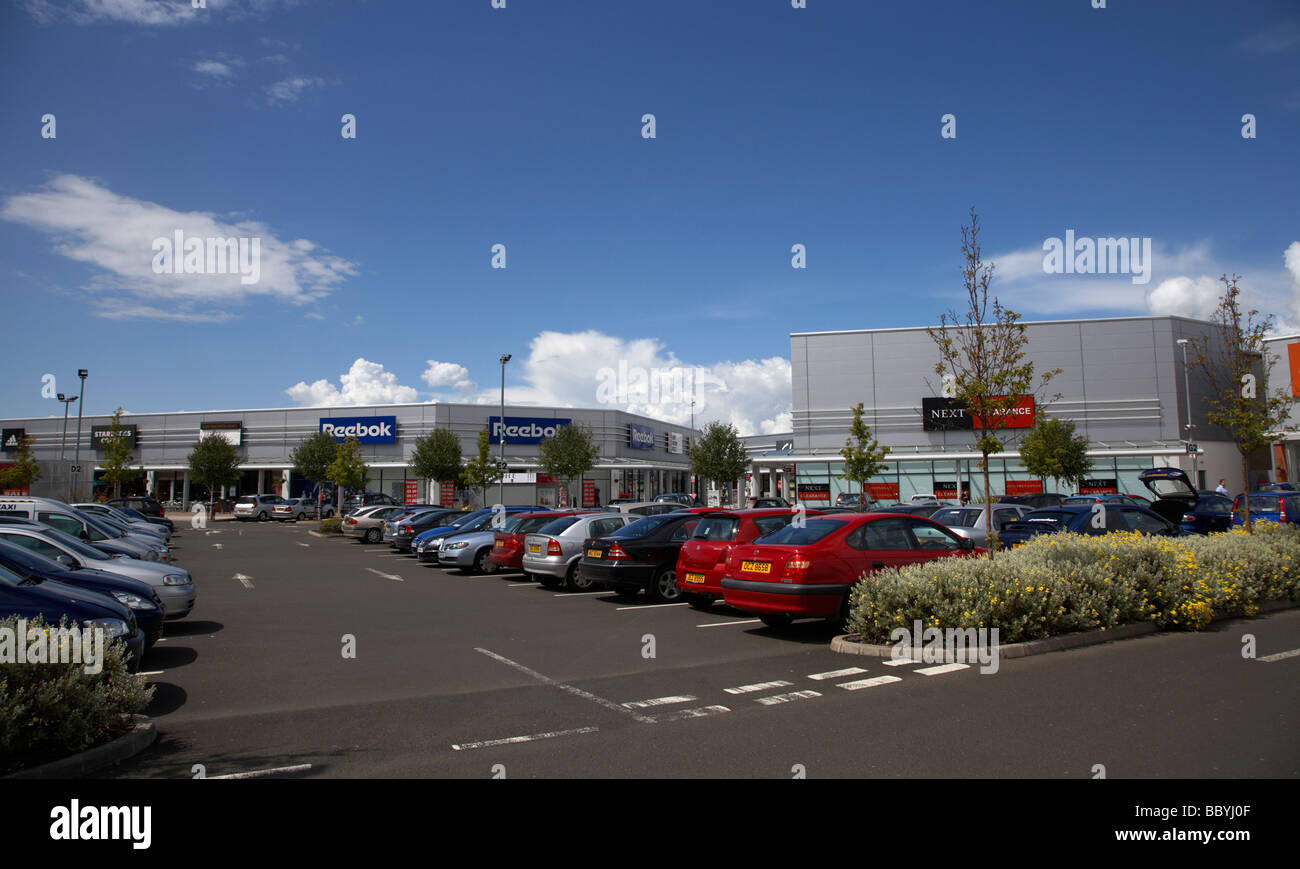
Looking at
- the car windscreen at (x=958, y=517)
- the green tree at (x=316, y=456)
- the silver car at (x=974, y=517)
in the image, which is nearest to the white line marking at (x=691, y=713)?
the silver car at (x=974, y=517)

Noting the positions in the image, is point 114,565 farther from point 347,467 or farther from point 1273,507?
point 347,467

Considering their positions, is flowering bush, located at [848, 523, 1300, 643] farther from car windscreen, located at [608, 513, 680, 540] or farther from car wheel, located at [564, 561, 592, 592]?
car wheel, located at [564, 561, 592, 592]

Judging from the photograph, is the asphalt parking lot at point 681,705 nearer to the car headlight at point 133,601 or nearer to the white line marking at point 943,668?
the white line marking at point 943,668

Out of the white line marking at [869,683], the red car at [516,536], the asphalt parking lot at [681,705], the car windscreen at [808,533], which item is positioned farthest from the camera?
the red car at [516,536]

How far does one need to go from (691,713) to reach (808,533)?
13.6 feet

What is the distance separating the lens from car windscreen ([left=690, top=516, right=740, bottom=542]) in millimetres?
12086

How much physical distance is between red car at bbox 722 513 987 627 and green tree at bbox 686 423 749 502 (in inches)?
1470

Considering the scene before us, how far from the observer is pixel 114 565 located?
1050 centimetres

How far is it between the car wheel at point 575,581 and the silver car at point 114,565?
660cm

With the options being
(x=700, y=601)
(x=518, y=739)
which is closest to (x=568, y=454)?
(x=700, y=601)

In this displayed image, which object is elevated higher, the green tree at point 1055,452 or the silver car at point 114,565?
the green tree at point 1055,452

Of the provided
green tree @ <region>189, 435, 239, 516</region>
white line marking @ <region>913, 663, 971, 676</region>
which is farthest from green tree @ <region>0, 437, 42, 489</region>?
white line marking @ <region>913, 663, 971, 676</region>

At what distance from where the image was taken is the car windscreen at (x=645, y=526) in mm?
13648
